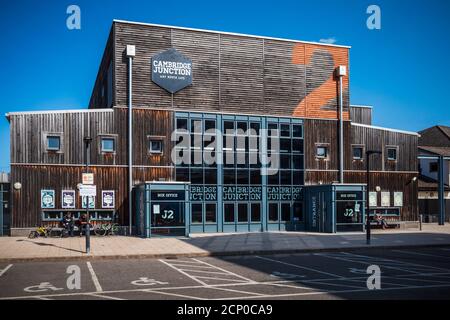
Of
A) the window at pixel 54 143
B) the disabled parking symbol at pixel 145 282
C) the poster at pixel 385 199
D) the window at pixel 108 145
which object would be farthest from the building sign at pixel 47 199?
the poster at pixel 385 199

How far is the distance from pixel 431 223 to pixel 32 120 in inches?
1285

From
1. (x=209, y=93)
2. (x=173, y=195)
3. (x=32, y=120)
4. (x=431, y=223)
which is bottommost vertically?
(x=431, y=223)

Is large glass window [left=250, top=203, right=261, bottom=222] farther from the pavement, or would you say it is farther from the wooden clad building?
the pavement

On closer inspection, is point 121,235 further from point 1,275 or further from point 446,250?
point 446,250

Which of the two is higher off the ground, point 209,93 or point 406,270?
point 209,93

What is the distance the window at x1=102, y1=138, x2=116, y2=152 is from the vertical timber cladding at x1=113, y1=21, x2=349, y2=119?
2.30m

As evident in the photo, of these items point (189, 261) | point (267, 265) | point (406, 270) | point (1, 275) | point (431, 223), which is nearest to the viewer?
point (1, 275)

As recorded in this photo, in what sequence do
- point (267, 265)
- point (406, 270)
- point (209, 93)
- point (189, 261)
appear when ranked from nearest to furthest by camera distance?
point (406, 270) < point (267, 265) < point (189, 261) < point (209, 93)

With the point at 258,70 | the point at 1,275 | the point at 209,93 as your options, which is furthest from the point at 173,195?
the point at 1,275

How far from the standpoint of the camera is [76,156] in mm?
29047

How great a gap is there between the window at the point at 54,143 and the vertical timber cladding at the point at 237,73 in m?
4.24

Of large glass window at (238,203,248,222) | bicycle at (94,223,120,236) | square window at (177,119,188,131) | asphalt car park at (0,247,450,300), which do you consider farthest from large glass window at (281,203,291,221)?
asphalt car park at (0,247,450,300)

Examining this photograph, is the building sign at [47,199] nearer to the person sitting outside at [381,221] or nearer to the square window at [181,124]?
the square window at [181,124]
